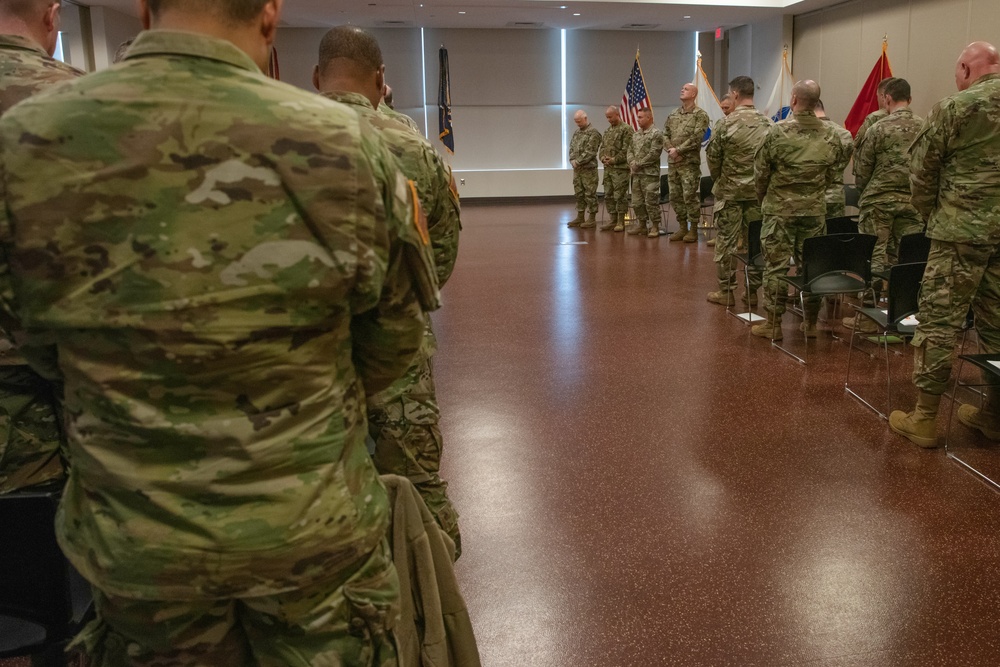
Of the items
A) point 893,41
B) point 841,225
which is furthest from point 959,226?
point 893,41

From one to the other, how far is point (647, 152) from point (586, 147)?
1.46m

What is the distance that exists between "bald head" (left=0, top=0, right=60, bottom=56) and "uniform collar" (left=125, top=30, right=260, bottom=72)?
113 cm

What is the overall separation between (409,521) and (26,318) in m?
0.65

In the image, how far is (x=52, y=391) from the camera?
6.14 ft

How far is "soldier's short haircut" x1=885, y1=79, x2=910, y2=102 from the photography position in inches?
255

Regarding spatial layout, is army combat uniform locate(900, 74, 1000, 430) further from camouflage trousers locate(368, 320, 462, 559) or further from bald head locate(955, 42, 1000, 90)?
camouflage trousers locate(368, 320, 462, 559)

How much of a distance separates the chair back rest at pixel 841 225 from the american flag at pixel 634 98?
6260mm

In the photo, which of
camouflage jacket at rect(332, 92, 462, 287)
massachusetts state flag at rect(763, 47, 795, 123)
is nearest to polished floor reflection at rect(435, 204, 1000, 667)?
camouflage jacket at rect(332, 92, 462, 287)

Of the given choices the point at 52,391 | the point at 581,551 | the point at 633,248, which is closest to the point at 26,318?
the point at 52,391

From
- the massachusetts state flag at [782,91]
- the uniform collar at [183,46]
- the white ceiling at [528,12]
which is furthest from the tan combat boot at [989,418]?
the white ceiling at [528,12]

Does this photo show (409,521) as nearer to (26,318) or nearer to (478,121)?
(26,318)

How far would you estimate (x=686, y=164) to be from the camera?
10312 mm

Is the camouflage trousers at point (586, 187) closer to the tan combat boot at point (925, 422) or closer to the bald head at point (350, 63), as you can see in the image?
the tan combat boot at point (925, 422)

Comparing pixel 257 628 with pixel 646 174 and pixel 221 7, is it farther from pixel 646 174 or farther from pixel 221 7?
pixel 646 174
